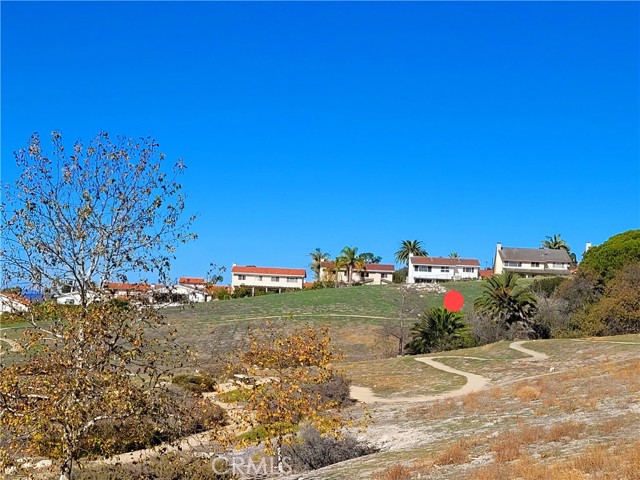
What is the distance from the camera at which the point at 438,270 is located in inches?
5148

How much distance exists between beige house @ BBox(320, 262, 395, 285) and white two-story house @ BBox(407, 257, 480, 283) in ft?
20.5

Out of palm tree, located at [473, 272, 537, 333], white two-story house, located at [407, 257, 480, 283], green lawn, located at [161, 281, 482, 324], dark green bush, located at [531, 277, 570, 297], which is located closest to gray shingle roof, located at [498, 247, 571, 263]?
white two-story house, located at [407, 257, 480, 283]

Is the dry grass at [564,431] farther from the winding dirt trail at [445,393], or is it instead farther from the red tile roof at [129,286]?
the winding dirt trail at [445,393]

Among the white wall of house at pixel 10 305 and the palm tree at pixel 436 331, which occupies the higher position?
the white wall of house at pixel 10 305

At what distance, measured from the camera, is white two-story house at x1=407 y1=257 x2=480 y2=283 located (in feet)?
428

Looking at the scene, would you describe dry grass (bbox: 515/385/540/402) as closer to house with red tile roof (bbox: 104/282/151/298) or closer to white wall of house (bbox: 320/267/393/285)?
house with red tile roof (bbox: 104/282/151/298)

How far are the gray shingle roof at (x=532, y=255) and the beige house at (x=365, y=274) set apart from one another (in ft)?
78.2

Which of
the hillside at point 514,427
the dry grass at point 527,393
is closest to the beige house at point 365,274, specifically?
the hillside at point 514,427

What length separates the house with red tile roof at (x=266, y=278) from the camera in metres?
129

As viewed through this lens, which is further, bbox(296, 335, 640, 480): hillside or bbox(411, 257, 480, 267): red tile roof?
bbox(411, 257, 480, 267): red tile roof

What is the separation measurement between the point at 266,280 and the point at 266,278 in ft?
1.28

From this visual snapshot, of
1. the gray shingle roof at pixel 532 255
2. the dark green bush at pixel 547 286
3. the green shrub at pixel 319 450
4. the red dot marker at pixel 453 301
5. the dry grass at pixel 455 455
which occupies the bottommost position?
the green shrub at pixel 319 450

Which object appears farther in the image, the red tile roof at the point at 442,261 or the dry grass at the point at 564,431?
the red tile roof at the point at 442,261

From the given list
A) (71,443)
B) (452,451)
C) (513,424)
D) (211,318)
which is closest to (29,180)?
(71,443)
